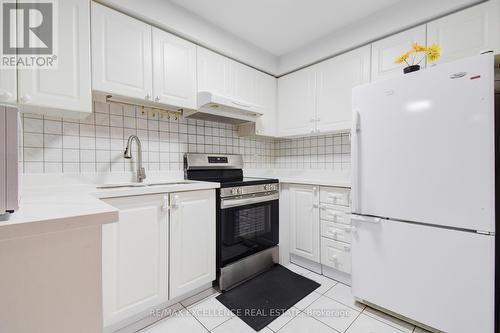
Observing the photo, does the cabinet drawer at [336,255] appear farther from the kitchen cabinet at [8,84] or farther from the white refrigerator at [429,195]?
the kitchen cabinet at [8,84]

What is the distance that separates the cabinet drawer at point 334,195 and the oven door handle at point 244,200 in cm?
48

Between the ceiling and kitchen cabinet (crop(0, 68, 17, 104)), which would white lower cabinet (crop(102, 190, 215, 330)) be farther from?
the ceiling

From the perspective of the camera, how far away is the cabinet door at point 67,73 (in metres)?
1.25

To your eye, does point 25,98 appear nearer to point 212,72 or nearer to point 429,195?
point 212,72

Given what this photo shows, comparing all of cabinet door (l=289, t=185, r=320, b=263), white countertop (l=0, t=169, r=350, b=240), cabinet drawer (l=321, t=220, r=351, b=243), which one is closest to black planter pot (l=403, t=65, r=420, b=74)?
white countertop (l=0, t=169, r=350, b=240)

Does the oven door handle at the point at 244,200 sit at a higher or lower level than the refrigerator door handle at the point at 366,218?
higher

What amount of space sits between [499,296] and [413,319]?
19.6 inches

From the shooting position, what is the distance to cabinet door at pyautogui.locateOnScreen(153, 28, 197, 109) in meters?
1.73

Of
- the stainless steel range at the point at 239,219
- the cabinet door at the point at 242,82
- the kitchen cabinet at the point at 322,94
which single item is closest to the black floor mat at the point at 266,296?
the stainless steel range at the point at 239,219

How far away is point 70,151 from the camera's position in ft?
5.17

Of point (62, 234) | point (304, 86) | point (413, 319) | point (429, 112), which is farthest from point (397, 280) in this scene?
point (304, 86)

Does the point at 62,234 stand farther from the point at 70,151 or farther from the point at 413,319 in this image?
the point at 413,319

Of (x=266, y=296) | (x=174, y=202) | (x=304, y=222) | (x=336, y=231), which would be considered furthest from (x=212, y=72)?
(x=266, y=296)

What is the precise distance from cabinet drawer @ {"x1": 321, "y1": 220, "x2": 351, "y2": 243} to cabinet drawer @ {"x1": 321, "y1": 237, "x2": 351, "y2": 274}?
1.6 inches
